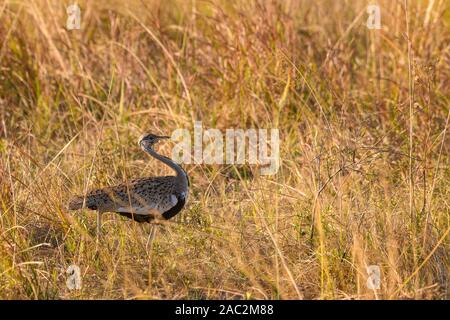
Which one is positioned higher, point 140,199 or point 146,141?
point 146,141

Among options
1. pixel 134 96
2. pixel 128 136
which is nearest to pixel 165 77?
pixel 134 96

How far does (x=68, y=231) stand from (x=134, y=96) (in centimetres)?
236

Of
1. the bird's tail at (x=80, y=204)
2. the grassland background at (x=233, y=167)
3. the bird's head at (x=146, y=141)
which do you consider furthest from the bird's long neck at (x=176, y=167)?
the bird's tail at (x=80, y=204)

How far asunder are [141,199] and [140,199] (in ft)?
0.05

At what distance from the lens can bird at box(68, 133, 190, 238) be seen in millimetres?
4672

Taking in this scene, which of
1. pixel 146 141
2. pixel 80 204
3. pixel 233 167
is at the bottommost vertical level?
pixel 80 204

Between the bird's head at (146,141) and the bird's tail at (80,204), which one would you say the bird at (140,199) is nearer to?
the bird's tail at (80,204)

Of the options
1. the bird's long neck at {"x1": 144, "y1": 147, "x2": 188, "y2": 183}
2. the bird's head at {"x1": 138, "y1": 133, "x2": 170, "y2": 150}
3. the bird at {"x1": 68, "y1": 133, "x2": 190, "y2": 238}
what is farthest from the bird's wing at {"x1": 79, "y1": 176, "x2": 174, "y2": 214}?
the bird's head at {"x1": 138, "y1": 133, "x2": 170, "y2": 150}

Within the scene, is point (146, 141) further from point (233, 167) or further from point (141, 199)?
point (233, 167)

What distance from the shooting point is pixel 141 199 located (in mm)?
4660

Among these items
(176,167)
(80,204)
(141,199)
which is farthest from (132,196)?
(176,167)

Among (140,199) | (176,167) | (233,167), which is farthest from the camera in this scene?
(233,167)

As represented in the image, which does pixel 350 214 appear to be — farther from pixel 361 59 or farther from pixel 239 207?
pixel 361 59

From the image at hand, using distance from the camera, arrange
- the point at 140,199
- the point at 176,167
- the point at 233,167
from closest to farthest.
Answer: the point at 140,199 < the point at 176,167 < the point at 233,167
